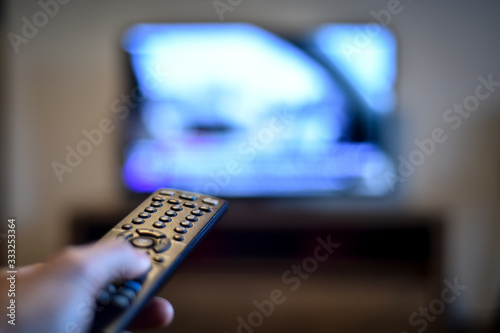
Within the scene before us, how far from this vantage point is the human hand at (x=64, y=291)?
1.32 ft

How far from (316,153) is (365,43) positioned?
0.40 metres

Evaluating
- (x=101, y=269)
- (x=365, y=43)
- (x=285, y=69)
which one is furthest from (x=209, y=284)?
(x=101, y=269)

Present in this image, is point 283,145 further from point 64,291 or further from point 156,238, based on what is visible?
point 64,291

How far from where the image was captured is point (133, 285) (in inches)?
17.7

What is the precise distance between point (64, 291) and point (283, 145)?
1.17 metres

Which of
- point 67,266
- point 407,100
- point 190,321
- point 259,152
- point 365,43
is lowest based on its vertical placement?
point 190,321

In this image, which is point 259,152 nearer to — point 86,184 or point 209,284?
point 209,284

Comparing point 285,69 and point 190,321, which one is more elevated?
point 285,69

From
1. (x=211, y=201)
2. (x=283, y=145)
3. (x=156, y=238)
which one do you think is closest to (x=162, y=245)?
(x=156, y=238)

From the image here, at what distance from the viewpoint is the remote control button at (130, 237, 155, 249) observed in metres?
0.53

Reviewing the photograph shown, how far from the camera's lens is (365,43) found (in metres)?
1.50

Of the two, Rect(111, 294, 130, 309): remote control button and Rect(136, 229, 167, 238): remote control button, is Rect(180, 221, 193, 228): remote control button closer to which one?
Rect(136, 229, 167, 238): remote control button

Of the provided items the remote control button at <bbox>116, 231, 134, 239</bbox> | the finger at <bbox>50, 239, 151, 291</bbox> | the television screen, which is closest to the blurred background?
the television screen

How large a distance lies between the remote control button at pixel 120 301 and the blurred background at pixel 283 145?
1.12m
